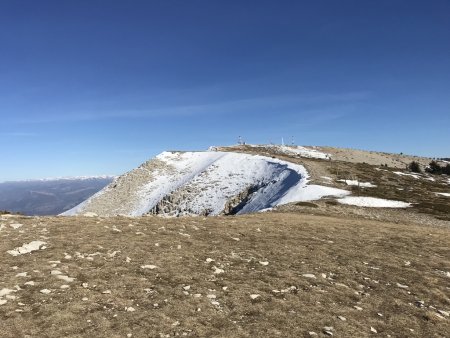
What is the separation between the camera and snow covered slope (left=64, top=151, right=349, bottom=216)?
68.9 meters

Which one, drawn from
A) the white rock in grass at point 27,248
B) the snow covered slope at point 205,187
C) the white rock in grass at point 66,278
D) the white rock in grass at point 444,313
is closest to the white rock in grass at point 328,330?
the white rock in grass at point 444,313

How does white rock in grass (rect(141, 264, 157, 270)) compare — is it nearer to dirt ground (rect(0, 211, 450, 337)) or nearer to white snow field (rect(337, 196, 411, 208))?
dirt ground (rect(0, 211, 450, 337))

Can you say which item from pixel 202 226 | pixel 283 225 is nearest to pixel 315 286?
pixel 202 226

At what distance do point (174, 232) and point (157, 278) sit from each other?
340 inches

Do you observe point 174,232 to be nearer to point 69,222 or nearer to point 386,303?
point 69,222

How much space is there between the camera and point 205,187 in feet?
285

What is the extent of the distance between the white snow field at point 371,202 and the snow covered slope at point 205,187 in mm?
3175

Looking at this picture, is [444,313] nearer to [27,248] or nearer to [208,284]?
[208,284]

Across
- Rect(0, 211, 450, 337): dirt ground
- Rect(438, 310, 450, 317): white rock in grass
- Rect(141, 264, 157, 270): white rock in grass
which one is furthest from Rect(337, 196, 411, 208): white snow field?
Rect(141, 264, 157, 270): white rock in grass

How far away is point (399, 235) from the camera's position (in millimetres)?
30453

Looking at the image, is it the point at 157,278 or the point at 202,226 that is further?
the point at 202,226

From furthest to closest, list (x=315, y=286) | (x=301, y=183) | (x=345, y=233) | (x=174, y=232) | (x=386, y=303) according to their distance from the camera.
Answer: (x=301, y=183), (x=345, y=233), (x=174, y=232), (x=315, y=286), (x=386, y=303)

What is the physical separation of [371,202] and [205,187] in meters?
40.6

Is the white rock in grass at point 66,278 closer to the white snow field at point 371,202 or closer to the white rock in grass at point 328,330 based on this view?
the white rock in grass at point 328,330
